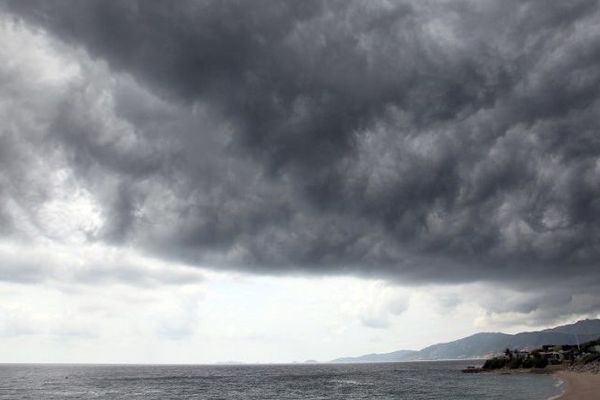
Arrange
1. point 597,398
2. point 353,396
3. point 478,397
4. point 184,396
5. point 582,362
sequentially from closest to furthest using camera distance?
1. point 597,398
2. point 478,397
3. point 353,396
4. point 184,396
5. point 582,362

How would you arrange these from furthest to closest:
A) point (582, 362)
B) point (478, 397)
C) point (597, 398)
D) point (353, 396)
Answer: point (582, 362)
point (353, 396)
point (478, 397)
point (597, 398)

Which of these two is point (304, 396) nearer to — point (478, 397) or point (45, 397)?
point (478, 397)

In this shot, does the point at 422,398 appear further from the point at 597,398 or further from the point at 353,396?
the point at 597,398

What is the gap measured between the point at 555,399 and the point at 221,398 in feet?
220

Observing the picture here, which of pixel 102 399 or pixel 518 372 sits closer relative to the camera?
pixel 102 399

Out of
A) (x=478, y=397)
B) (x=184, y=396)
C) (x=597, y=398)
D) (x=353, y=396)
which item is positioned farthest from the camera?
(x=184, y=396)

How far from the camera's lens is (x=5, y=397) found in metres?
116

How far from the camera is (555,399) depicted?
7944cm

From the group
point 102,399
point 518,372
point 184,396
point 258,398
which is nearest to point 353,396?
point 258,398

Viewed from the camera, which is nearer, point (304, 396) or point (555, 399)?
point (555, 399)

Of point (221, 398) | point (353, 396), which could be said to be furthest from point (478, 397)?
point (221, 398)

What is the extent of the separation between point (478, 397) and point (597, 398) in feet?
72.3

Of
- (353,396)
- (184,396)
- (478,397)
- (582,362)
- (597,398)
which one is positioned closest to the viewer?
(597,398)

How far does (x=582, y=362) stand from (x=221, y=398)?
421ft
